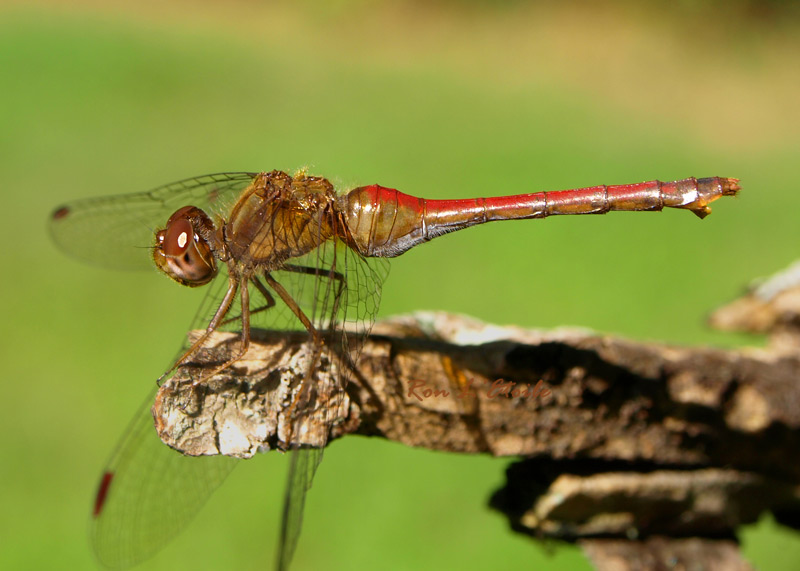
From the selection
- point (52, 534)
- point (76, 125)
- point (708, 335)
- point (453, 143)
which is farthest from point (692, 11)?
point (52, 534)

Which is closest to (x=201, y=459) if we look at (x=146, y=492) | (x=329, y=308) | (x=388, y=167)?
(x=146, y=492)

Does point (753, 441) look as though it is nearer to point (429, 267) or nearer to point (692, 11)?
point (429, 267)

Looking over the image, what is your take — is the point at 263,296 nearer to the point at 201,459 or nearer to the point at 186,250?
the point at 186,250

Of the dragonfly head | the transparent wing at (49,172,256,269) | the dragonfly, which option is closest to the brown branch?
the dragonfly

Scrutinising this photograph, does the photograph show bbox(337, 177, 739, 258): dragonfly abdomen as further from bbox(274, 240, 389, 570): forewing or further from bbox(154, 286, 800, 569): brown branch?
bbox(154, 286, 800, 569): brown branch

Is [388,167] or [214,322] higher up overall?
[388,167]

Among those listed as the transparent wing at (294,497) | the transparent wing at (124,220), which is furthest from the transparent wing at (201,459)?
the transparent wing at (294,497)

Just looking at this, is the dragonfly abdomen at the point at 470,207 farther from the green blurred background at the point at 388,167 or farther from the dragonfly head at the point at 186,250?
the green blurred background at the point at 388,167
